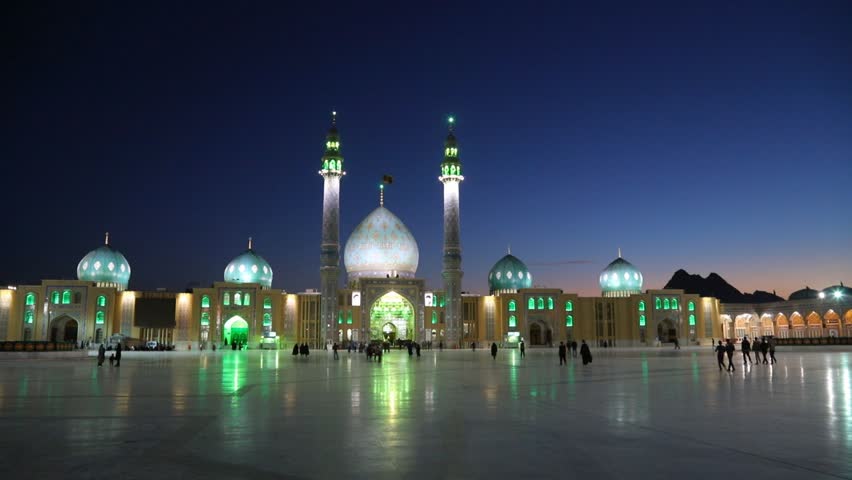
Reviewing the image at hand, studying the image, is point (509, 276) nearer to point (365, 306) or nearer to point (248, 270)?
point (365, 306)

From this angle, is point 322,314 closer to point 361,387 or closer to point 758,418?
point 361,387

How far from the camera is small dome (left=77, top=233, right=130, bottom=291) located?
63.6 meters

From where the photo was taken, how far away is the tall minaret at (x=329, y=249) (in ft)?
191

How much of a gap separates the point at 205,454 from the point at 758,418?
7.38 metres

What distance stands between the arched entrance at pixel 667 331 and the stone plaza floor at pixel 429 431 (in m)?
56.2

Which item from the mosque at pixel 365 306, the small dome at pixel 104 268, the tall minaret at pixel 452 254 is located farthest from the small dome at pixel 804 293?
the small dome at pixel 104 268

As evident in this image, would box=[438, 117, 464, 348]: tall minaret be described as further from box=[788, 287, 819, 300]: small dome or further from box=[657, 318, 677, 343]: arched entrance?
box=[788, 287, 819, 300]: small dome

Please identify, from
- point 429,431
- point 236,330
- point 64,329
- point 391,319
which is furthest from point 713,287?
point 429,431

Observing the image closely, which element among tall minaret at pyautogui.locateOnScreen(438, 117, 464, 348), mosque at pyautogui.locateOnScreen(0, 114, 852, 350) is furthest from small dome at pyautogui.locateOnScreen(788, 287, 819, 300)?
tall minaret at pyautogui.locateOnScreen(438, 117, 464, 348)

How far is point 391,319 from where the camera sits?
6638cm

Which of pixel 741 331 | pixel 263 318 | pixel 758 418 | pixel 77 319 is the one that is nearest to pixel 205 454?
pixel 758 418

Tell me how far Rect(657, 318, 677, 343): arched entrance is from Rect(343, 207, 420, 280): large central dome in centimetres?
2599

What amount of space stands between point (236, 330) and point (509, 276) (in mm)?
27406

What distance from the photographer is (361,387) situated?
49.8 ft
